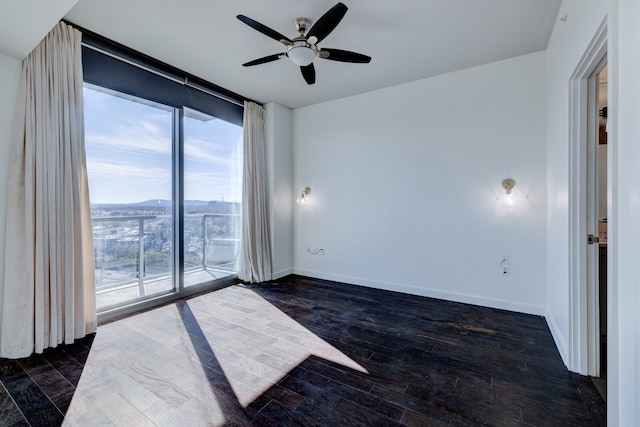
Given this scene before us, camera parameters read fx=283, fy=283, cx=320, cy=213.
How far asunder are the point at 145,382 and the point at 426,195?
335 cm

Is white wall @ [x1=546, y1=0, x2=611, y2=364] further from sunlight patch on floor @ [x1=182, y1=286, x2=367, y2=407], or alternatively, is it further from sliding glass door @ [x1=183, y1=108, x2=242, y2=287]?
sliding glass door @ [x1=183, y1=108, x2=242, y2=287]

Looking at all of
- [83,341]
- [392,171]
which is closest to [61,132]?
[83,341]

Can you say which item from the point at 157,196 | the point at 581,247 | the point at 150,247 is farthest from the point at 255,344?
the point at 581,247

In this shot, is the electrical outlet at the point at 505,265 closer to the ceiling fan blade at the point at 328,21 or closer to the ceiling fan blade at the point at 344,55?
the ceiling fan blade at the point at 344,55

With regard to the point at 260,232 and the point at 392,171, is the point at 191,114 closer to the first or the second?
the point at 260,232

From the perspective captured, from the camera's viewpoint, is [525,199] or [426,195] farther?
[426,195]

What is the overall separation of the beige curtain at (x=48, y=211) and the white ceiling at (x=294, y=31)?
0.89 feet

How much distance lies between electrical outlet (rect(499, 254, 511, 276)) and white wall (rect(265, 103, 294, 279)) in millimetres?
3021

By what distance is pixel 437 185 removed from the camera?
11.6 ft

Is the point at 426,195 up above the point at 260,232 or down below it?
above

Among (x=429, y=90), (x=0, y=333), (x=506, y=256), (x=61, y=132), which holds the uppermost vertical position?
(x=429, y=90)

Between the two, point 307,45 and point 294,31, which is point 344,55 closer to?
point 307,45

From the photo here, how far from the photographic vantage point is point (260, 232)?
4336 millimetres

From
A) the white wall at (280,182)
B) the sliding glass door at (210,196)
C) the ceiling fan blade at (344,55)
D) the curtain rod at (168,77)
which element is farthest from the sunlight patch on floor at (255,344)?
the curtain rod at (168,77)
